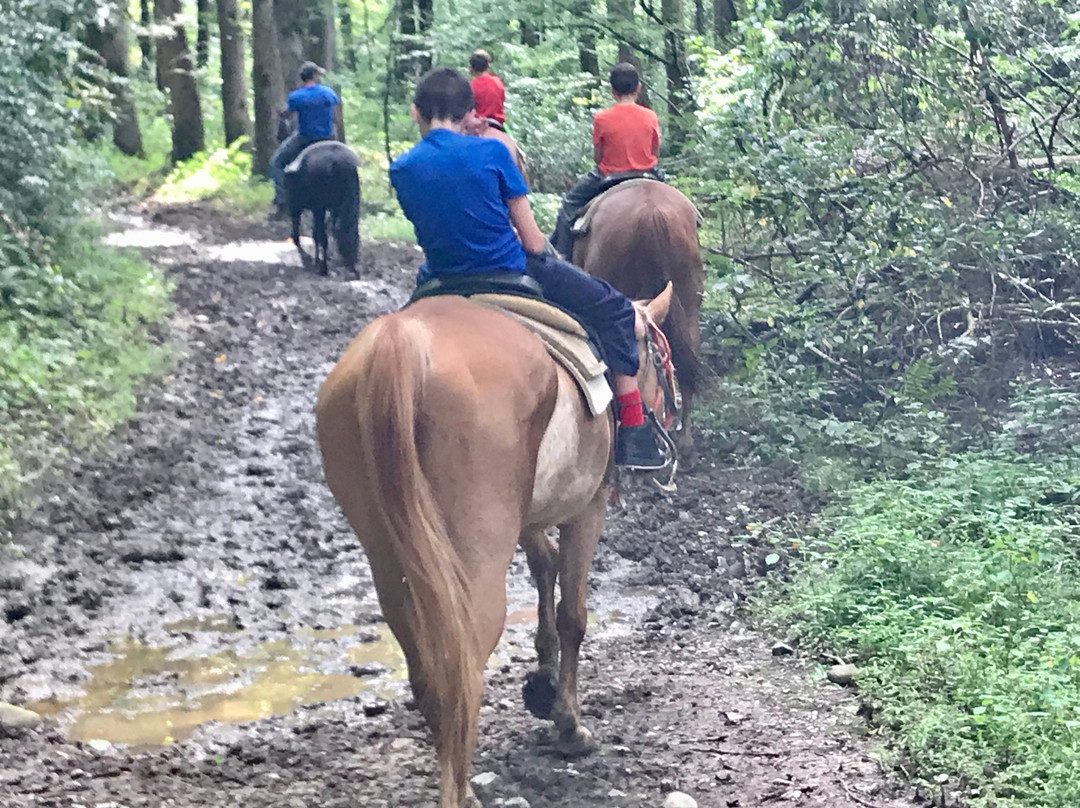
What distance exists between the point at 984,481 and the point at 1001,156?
3.04m

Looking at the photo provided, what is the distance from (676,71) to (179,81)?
11.3m

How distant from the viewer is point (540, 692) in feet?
16.7

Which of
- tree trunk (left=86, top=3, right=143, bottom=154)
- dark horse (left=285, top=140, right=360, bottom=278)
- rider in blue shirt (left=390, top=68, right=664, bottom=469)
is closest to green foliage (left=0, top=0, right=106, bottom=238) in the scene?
dark horse (left=285, top=140, right=360, bottom=278)

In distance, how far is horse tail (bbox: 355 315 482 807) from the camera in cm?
366

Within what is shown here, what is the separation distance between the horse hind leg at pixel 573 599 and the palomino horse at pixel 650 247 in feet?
10.7

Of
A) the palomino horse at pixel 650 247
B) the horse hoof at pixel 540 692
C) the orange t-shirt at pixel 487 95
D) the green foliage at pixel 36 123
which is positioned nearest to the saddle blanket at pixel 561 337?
the horse hoof at pixel 540 692

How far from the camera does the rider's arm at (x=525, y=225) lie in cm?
459

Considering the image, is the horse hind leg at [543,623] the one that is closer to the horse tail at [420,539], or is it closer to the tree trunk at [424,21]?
the horse tail at [420,539]

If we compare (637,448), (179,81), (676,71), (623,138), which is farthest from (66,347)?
(179,81)

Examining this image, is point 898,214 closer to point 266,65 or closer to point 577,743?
point 577,743

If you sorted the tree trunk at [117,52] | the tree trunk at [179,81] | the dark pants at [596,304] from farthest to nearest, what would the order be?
1. the tree trunk at [179,81]
2. the tree trunk at [117,52]
3. the dark pants at [596,304]

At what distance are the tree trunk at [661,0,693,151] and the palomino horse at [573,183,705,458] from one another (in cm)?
411

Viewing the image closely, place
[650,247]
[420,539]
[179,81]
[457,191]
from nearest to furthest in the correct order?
1. [420,539]
2. [457,191]
3. [650,247]
4. [179,81]

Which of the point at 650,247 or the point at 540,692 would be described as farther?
the point at 650,247
